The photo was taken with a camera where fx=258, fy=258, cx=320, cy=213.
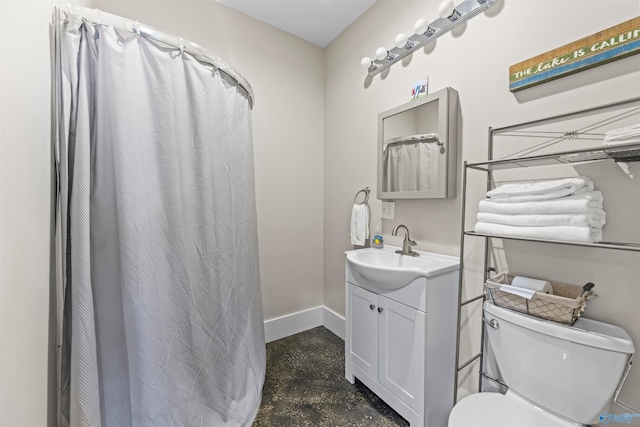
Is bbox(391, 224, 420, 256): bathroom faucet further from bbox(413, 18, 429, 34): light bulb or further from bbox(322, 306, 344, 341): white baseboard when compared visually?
bbox(413, 18, 429, 34): light bulb

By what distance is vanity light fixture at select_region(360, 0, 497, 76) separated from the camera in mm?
1336

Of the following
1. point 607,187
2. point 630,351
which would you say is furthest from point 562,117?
point 630,351

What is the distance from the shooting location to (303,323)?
2.37m

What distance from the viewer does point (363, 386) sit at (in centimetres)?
165

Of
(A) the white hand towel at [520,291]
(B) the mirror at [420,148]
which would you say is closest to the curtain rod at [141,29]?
(B) the mirror at [420,148]

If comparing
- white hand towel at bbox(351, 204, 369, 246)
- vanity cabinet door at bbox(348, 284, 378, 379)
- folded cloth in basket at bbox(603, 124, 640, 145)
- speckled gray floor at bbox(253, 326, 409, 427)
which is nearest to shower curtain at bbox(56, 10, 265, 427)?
speckled gray floor at bbox(253, 326, 409, 427)

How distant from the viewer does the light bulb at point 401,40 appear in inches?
63.8

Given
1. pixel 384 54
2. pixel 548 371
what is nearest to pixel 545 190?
pixel 548 371

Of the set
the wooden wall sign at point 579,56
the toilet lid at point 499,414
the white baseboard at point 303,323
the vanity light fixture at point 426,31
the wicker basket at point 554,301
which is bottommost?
the white baseboard at point 303,323

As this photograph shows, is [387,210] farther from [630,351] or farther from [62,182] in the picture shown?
[62,182]

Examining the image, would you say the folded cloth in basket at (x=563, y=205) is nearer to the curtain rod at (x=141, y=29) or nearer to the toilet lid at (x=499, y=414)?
the toilet lid at (x=499, y=414)

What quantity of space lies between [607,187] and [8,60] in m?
1.94

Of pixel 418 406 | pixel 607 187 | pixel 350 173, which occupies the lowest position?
pixel 418 406

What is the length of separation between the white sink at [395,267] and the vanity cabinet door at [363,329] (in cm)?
13
